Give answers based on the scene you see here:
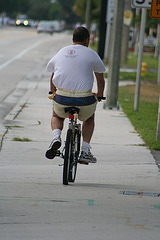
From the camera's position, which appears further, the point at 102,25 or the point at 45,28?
the point at 45,28

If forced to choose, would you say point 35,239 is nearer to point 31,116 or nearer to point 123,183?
point 123,183

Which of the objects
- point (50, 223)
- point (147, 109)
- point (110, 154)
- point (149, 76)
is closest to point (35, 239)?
point (50, 223)

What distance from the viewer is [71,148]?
652 cm

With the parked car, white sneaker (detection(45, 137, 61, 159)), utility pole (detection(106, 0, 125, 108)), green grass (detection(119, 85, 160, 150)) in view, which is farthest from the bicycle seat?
the parked car

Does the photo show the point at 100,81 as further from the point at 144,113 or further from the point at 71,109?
the point at 144,113

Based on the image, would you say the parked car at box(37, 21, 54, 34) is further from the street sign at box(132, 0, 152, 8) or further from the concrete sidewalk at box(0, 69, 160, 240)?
the concrete sidewalk at box(0, 69, 160, 240)

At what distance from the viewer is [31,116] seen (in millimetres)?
12086

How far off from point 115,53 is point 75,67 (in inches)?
297

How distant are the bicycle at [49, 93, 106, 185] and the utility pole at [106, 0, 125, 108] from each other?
7.36 m

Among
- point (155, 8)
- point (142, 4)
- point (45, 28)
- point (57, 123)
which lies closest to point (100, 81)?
→ point (57, 123)

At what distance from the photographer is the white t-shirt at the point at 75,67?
655cm

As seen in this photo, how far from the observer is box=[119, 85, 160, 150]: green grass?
10.2m

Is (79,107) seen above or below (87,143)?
above

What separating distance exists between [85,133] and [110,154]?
1.79 m
